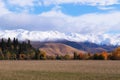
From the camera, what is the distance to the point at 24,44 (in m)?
188

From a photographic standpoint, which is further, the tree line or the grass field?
the tree line

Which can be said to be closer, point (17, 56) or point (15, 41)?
point (17, 56)

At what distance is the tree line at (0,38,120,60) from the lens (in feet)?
534

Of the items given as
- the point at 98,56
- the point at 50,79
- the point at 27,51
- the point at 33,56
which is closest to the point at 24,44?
the point at 27,51

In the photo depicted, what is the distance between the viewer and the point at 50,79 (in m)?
36.1

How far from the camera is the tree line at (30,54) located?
163 meters

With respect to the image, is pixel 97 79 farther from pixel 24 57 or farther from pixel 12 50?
pixel 12 50

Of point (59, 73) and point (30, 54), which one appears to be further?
point (30, 54)

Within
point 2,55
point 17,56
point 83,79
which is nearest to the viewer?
point 83,79

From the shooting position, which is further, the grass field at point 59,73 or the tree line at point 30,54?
the tree line at point 30,54

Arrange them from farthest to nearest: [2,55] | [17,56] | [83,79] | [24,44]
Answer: [24,44] < [17,56] < [2,55] < [83,79]

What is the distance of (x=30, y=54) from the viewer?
17300 centimetres

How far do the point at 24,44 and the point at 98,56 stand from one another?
46003mm

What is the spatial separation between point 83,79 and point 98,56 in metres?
128
